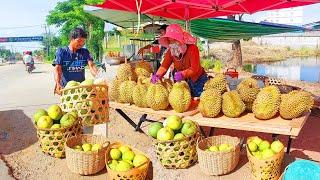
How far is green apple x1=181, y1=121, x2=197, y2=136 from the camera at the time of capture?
10.0 feet

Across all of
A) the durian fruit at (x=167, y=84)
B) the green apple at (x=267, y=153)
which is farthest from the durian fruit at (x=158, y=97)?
the green apple at (x=267, y=153)

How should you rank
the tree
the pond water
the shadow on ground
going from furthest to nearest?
the tree → the pond water → the shadow on ground

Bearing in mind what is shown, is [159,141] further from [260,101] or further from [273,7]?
[273,7]

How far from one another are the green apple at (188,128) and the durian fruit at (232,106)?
34 cm

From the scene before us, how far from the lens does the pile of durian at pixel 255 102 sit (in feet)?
10.1

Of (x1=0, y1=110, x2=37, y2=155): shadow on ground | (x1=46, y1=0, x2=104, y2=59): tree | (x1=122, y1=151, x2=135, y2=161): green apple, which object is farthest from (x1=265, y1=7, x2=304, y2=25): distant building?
(x1=122, y1=151, x2=135, y2=161): green apple

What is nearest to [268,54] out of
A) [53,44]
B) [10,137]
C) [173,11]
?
[53,44]

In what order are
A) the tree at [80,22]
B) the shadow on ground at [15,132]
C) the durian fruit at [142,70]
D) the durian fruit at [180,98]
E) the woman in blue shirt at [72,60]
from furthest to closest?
the tree at [80,22]
the shadow on ground at [15,132]
the durian fruit at [142,70]
the woman in blue shirt at [72,60]
the durian fruit at [180,98]

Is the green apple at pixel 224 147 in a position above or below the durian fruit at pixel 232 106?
below

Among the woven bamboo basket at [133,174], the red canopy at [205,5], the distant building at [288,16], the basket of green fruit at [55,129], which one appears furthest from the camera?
the distant building at [288,16]

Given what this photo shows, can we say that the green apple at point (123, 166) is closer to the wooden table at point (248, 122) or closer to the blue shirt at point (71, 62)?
the wooden table at point (248, 122)

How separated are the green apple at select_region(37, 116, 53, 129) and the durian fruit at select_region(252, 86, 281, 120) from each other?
1806 millimetres

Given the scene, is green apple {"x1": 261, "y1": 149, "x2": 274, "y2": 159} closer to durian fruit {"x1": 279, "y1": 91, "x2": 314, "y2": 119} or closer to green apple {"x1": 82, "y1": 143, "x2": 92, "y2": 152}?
durian fruit {"x1": 279, "y1": 91, "x2": 314, "y2": 119}

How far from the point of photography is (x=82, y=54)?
439 centimetres
